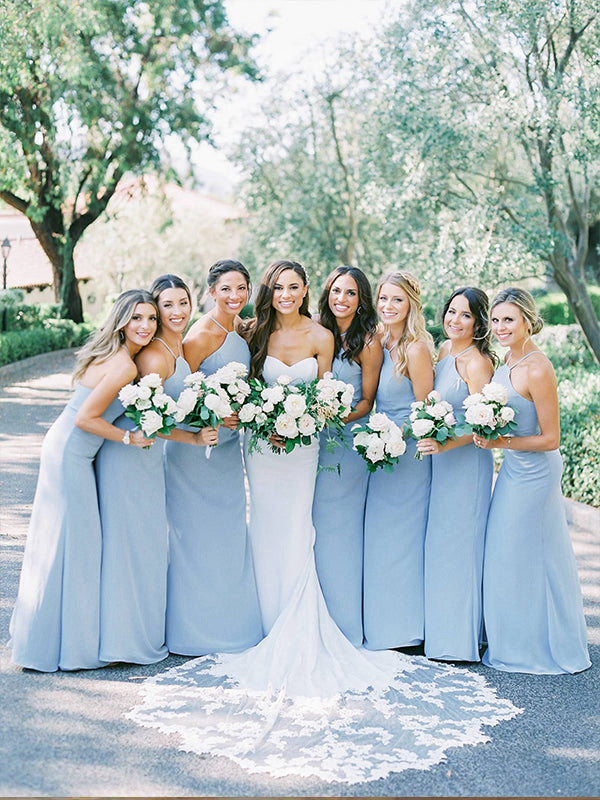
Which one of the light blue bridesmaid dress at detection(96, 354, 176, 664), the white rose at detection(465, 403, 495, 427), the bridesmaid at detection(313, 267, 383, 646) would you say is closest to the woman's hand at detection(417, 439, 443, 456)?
the white rose at detection(465, 403, 495, 427)

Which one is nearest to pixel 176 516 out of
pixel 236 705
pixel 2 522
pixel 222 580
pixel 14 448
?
Result: pixel 222 580

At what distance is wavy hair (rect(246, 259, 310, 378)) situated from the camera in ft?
19.6

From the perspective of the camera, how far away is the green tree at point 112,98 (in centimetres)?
2469

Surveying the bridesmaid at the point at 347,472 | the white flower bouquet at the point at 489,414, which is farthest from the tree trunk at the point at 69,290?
the white flower bouquet at the point at 489,414

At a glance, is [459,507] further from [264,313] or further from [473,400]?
[264,313]

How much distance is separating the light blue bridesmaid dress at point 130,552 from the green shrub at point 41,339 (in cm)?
1826

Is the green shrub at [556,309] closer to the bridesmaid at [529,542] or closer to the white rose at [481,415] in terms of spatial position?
the bridesmaid at [529,542]

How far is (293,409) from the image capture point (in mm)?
5418

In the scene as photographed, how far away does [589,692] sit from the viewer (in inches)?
207

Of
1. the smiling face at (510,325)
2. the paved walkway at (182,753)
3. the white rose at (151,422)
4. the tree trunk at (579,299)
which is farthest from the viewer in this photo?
the tree trunk at (579,299)

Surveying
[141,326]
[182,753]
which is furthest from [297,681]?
[141,326]

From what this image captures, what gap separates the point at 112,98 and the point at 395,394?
22550mm

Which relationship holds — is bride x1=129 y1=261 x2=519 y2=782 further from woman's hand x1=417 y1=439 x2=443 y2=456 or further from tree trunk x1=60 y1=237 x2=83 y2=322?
tree trunk x1=60 y1=237 x2=83 y2=322

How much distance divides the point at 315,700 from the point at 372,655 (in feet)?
2.47
